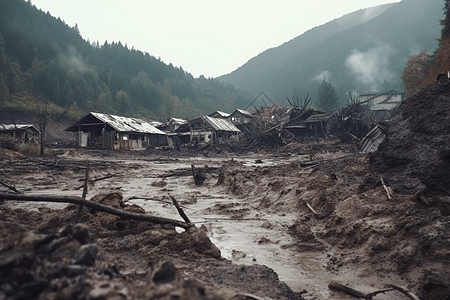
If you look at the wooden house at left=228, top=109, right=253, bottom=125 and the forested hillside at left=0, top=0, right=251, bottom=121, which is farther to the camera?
the forested hillside at left=0, top=0, right=251, bottom=121

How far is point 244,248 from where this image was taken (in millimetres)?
4633

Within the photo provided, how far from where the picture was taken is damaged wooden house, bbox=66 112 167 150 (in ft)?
113

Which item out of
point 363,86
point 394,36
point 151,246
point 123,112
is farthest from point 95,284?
point 394,36

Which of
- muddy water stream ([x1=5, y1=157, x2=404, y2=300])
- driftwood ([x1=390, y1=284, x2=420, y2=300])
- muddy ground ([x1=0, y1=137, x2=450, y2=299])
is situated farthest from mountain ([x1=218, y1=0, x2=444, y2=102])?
driftwood ([x1=390, y1=284, x2=420, y2=300])

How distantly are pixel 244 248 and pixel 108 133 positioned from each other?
3372cm

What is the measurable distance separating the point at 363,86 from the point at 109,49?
390ft

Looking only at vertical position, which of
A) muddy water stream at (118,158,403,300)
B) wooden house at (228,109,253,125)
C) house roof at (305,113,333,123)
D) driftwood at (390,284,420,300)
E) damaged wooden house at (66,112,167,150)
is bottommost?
muddy water stream at (118,158,403,300)

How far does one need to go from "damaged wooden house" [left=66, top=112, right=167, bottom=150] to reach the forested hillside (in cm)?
2920

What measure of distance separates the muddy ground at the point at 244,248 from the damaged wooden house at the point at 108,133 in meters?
29.4

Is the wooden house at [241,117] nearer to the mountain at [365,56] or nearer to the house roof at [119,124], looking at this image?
the house roof at [119,124]

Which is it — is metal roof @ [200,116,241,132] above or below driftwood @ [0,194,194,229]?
above

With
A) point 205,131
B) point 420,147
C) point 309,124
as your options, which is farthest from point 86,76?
point 420,147

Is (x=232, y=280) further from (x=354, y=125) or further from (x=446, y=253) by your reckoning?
(x=354, y=125)

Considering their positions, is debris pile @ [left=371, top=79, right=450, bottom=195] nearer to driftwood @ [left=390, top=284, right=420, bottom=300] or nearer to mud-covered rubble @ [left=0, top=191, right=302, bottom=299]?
driftwood @ [left=390, top=284, right=420, bottom=300]
